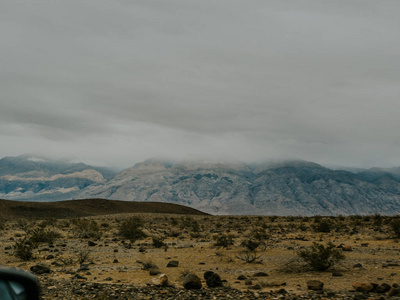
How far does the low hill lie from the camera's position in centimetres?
8188

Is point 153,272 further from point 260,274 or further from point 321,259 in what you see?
point 321,259

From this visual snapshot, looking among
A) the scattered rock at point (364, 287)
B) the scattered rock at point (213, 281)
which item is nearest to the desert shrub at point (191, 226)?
the scattered rock at point (213, 281)

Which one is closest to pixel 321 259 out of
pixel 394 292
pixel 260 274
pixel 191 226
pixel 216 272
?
pixel 260 274

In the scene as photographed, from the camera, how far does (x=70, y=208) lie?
307ft

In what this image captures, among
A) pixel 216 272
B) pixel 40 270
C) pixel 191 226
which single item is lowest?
pixel 191 226

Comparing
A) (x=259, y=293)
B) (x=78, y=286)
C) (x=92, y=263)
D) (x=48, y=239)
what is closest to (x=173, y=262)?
(x=92, y=263)

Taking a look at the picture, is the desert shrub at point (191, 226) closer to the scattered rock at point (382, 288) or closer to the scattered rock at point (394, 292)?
the scattered rock at point (382, 288)

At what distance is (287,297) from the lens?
10406 millimetres

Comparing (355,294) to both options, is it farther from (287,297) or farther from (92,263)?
(92,263)

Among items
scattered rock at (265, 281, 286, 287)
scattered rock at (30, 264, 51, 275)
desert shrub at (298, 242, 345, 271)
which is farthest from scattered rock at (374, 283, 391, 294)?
scattered rock at (30, 264, 51, 275)

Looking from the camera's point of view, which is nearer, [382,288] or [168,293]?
[382,288]

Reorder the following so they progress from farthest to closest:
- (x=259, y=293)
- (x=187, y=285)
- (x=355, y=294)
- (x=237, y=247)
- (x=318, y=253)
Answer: (x=237, y=247), (x=318, y=253), (x=187, y=285), (x=259, y=293), (x=355, y=294)

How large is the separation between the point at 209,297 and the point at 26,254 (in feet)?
40.5

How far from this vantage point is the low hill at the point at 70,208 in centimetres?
8188
